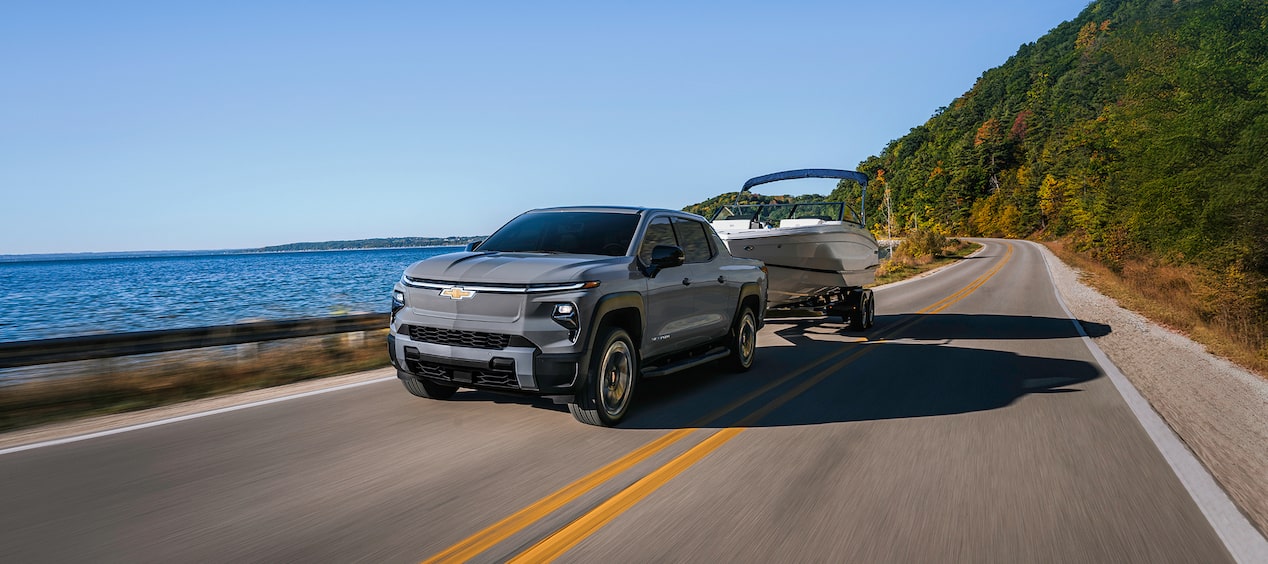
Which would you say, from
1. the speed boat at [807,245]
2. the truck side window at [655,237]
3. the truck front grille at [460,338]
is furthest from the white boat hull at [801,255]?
the truck front grille at [460,338]

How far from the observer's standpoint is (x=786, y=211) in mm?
14031

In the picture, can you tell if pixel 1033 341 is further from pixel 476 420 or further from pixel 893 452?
pixel 476 420

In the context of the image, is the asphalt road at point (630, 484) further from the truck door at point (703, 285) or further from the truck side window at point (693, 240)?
the truck side window at point (693, 240)

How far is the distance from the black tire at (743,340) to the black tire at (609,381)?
260cm

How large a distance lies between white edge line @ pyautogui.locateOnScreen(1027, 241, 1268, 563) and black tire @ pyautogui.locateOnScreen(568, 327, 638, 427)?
399 centimetres

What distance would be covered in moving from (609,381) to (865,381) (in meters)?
3.90

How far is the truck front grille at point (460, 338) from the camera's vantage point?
5711 mm

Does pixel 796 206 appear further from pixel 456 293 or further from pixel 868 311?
pixel 456 293

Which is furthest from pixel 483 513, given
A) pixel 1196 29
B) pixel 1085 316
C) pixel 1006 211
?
pixel 1006 211

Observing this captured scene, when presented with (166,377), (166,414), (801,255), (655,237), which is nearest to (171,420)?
(166,414)

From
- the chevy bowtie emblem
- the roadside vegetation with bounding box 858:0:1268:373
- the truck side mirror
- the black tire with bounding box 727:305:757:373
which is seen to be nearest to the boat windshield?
the black tire with bounding box 727:305:757:373

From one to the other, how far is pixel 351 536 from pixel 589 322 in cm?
254

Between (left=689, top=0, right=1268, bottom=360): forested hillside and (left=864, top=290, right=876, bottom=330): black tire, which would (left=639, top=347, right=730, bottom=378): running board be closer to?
(left=864, top=290, right=876, bottom=330): black tire

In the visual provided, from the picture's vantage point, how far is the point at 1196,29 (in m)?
31.0
